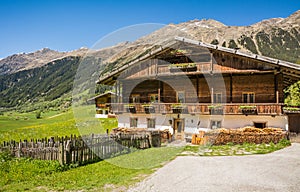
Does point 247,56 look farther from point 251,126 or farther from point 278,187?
point 278,187

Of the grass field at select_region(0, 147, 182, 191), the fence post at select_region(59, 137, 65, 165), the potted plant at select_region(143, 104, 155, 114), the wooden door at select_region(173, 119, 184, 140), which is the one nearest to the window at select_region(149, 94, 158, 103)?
the potted plant at select_region(143, 104, 155, 114)

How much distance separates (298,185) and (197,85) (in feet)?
63.9

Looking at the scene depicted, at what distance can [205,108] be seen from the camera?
2620 cm

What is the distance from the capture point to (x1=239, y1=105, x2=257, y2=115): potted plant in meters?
24.4

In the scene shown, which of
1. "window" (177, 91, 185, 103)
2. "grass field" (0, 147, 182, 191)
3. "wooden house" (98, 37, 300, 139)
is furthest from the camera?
"window" (177, 91, 185, 103)

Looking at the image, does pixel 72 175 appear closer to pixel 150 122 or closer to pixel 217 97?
pixel 150 122

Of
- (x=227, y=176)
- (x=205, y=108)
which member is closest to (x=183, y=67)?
(x=205, y=108)

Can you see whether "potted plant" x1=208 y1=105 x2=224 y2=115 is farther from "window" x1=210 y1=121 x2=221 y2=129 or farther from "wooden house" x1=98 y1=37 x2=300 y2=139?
"window" x1=210 y1=121 x2=221 y2=129

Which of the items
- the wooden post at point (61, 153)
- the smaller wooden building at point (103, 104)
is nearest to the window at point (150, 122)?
the wooden post at point (61, 153)

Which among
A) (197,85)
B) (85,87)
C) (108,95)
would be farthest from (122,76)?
(85,87)

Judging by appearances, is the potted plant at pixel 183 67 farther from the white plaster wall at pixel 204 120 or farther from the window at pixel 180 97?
the white plaster wall at pixel 204 120

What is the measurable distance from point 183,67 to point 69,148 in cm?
1653

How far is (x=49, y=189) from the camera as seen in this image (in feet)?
33.7

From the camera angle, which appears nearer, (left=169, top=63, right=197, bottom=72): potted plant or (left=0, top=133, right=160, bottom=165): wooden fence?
(left=0, top=133, right=160, bottom=165): wooden fence
